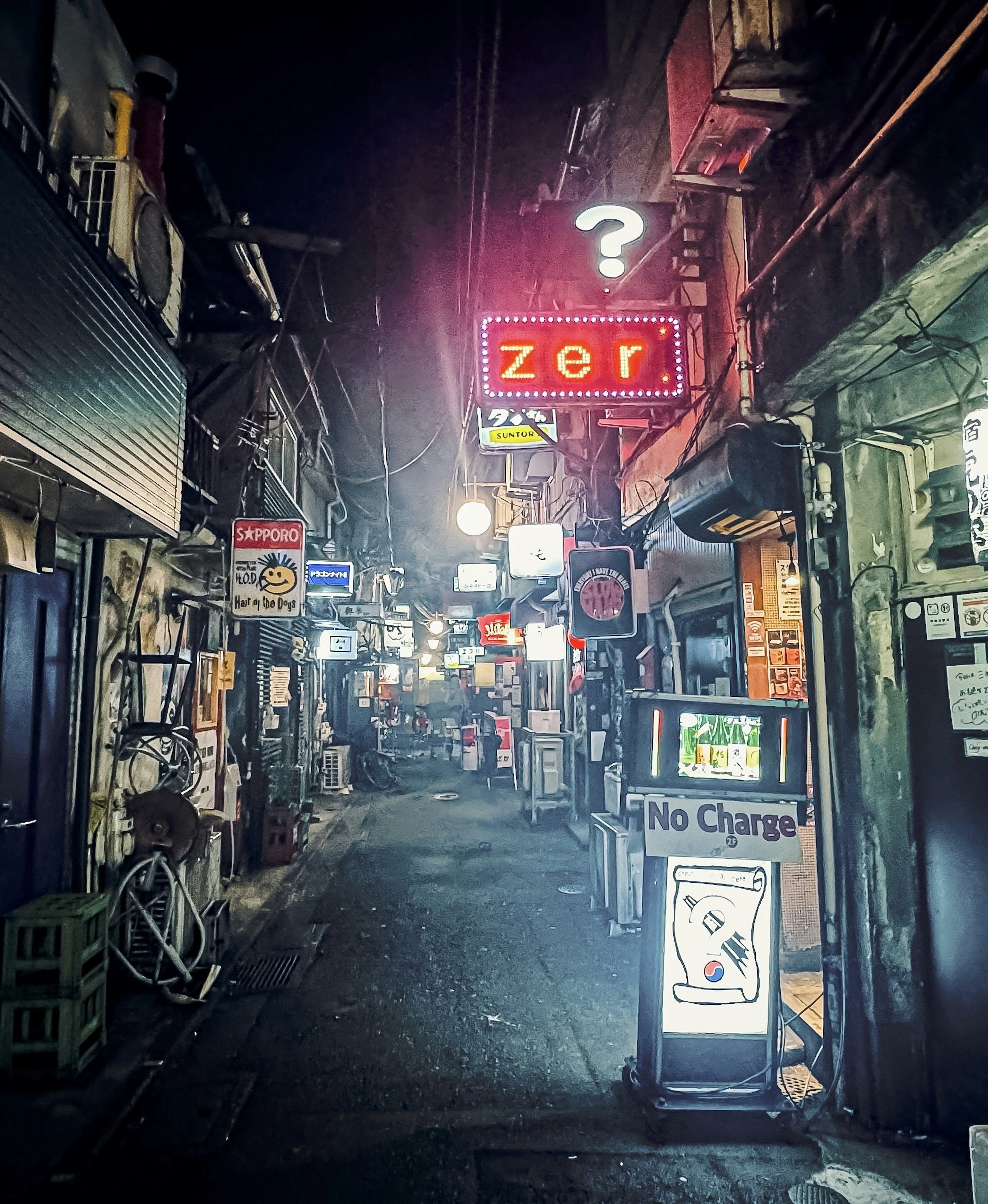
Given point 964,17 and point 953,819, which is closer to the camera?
point 964,17

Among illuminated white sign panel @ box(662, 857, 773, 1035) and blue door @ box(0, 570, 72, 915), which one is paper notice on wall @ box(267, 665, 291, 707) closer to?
blue door @ box(0, 570, 72, 915)

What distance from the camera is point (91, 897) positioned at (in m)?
5.81

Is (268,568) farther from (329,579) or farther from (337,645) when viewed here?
(337,645)

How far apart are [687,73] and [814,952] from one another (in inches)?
350

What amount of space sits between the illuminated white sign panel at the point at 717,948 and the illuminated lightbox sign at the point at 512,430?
6.79 m

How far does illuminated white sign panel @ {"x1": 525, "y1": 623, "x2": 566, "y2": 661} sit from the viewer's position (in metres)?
15.4

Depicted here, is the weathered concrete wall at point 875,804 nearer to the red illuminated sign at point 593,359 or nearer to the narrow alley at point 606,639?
the narrow alley at point 606,639

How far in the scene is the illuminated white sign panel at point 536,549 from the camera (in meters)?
14.3

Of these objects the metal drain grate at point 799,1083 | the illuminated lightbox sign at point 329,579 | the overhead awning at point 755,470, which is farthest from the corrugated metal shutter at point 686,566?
the illuminated lightbox sign at point 329,579

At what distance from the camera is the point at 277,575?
31.4 ft

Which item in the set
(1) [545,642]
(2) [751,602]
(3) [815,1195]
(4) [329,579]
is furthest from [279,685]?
(3) [815,1195]

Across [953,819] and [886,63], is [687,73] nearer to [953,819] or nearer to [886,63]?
[886,63]

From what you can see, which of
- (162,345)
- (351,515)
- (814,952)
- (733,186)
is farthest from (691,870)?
(351,515)

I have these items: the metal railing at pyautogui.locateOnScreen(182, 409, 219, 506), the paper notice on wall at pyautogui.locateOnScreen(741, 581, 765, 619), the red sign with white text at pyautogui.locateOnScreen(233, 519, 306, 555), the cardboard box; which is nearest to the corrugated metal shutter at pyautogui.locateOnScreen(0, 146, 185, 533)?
the metal railing at pyautogui.locateOnScreen(182, 409, 219, 506)
